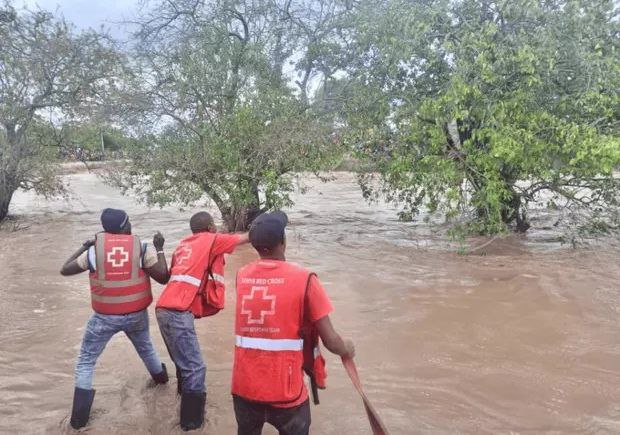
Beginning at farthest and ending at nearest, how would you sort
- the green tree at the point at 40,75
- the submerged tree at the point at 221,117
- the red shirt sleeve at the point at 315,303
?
the green tree at the point at 40,75
the submerged tree at the point at 221,117
the red shirt sleeve at the point at 315,303

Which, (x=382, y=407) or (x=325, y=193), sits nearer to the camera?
(x=382, y=407)

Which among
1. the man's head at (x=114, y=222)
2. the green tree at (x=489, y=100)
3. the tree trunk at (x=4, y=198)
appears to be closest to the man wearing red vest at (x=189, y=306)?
the man's head at (x=114, y=222)

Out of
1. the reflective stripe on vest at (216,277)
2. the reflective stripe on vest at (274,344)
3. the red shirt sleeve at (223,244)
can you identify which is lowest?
the reflective stripe on vest at (274,344)

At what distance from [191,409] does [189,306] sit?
0.80 m

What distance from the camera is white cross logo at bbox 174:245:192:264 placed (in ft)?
13.9

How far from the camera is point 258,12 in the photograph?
13344 millimetres

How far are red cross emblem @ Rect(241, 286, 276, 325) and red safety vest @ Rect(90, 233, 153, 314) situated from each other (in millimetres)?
1655

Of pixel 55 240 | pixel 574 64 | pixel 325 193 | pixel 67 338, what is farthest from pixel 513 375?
pixel 325 193

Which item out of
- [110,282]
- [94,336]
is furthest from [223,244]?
[94,336]

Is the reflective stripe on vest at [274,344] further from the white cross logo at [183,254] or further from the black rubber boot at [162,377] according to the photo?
the black rubber boot at [162,377]

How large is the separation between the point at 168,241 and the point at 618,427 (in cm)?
1069

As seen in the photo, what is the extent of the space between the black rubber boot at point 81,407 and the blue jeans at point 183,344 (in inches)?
30.9

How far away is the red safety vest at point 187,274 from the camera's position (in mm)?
4176

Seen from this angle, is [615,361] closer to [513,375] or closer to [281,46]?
[513,375]
